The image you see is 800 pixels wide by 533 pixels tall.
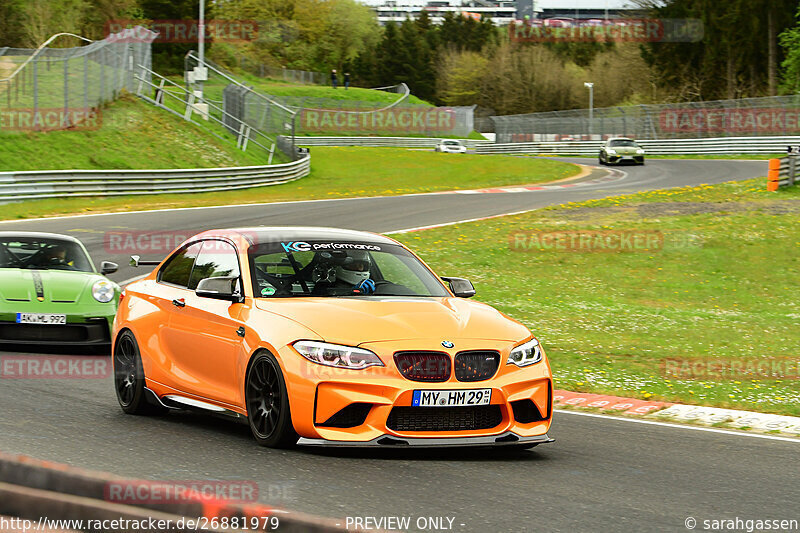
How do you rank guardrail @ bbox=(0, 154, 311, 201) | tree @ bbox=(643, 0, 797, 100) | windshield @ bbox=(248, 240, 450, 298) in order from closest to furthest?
1. windshield @ bbox=(248, 240, 450, 298)
2. guardrail @ bbox=(0, 154, 311, 201)
3. tree @ bbox=(643, 0, 797, 100)

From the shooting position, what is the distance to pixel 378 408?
649 cm

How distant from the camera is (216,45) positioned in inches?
4220

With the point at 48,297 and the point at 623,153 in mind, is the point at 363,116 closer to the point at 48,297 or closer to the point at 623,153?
the point at 623,153

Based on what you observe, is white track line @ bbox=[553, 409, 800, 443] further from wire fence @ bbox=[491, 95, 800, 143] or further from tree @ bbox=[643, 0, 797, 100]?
tree @ bbox=[643, 0, 797, 100]

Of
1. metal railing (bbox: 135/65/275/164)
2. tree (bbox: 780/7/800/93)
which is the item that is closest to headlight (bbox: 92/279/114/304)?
metal railing (bbox: 135/65/275/164)

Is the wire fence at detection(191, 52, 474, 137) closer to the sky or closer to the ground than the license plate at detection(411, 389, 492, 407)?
closer to the sky

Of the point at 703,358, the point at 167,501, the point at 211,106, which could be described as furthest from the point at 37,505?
the point at 211,106

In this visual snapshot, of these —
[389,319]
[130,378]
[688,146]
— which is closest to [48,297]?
[130,378]

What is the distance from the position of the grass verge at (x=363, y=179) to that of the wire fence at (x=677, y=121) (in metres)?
14.1

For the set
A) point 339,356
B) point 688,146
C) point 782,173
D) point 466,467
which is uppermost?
point 688,146

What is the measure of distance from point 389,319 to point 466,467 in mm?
1036

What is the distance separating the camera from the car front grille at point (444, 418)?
21.5ft

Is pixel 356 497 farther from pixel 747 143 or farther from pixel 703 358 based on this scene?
pixel 747 143

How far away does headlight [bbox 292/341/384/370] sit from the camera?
6.52 m
